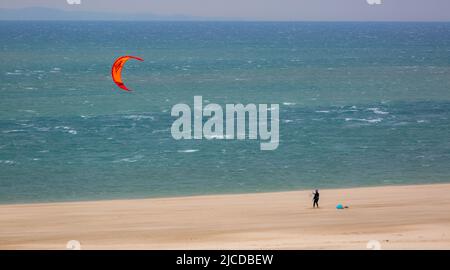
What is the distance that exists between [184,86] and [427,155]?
1719 inches

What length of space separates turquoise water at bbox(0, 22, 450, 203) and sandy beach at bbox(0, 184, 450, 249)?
4736 mm

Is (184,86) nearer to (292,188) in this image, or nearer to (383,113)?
(383,113)

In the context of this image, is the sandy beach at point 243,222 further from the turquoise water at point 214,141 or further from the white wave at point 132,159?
the white wave at point 132,159

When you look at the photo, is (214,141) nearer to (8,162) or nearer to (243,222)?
(8,162)

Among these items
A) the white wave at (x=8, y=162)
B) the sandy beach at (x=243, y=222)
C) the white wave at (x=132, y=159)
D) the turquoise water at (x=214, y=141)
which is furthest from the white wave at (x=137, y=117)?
the sandy beach at (x=243, y=222)

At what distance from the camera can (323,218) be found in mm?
29656

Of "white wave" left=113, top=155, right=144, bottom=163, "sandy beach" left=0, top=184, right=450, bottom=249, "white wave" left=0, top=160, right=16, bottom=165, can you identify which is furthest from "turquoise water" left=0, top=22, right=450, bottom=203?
"sandy beach" left=0, top=184, right=450, bottom=249

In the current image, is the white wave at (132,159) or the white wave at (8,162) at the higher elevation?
the white wave at (132,159)

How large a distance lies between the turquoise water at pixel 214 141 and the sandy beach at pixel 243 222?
15.5ft

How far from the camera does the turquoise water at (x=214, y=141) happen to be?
42531 millimetres

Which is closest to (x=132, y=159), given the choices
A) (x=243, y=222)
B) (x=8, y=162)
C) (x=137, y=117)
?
(x=8, y=162)

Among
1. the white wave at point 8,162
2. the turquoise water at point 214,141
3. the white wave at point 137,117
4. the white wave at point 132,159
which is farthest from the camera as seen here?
the white wave at point 137,117
